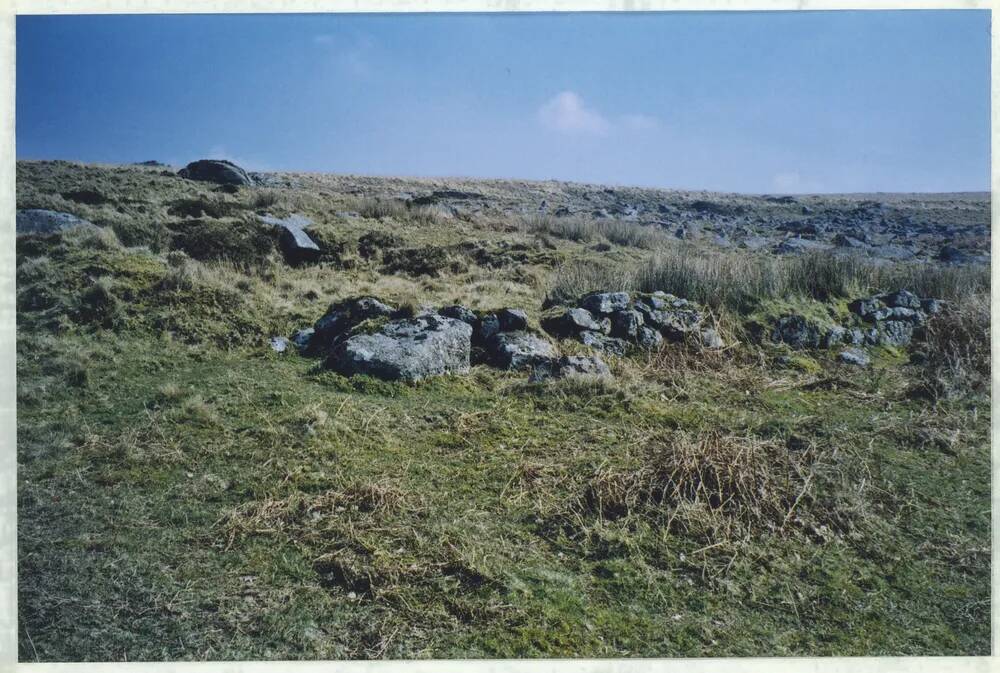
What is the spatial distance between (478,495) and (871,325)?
25.1 ft

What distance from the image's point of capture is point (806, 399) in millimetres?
7336

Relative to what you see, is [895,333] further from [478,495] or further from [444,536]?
[444,536]

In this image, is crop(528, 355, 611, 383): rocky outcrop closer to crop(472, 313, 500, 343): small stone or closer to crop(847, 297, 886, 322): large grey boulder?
crop(472, 313, 500, 343): small stone

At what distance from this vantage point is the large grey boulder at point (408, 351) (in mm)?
7125

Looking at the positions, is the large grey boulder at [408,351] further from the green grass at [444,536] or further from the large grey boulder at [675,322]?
the large grey boulder at [675,322]

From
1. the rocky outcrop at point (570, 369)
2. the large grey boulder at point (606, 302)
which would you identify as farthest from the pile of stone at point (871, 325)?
the rocky outcrop at point (570, 369)

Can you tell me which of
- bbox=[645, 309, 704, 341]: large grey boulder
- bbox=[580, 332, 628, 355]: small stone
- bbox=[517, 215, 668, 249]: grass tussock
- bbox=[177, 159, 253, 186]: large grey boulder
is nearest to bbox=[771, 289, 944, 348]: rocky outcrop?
bbox=[645, 309, 704, 341]: large grey boulder

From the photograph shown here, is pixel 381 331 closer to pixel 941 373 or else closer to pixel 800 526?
pixel 800 526

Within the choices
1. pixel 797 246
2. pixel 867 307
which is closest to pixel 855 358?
pixel 867 307

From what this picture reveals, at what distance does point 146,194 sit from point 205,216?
3637mm

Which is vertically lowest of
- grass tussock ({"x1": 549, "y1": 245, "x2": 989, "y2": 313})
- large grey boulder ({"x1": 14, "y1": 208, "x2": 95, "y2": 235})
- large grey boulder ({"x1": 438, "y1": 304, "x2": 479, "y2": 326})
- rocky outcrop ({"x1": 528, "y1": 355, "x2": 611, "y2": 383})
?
rocky outcrop ({"x1": 528, "y1": 355, "x2": 611, "y2": 383})

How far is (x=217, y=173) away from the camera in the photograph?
82.9 feet

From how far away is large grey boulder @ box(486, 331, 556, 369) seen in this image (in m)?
7.77

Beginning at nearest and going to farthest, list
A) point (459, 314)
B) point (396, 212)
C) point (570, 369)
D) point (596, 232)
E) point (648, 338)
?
point (570, 369)
point (459, 314)
point (648, 338)
point (596, 232)
point (396, 212)
